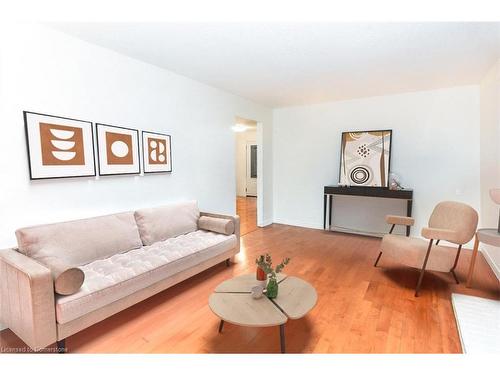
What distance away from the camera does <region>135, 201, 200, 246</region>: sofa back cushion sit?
2.88 meters

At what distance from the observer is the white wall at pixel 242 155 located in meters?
9.38

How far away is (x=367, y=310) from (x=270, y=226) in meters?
3.19

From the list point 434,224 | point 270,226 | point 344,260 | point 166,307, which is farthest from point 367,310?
point 270,226

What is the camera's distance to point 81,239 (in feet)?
7.55

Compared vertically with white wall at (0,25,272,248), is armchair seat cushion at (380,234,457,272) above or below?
below

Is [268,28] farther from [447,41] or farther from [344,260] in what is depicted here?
[344,260]

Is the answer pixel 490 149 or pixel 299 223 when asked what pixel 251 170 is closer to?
pixel 299 223

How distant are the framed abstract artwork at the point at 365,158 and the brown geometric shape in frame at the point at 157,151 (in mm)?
3037

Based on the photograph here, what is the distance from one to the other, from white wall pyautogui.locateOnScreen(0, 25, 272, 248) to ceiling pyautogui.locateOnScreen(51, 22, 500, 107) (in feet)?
0.58

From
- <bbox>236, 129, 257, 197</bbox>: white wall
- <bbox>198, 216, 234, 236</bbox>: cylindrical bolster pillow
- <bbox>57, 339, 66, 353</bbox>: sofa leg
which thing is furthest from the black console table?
<bbox>236, 129, 257, 197</bbox>: white wall

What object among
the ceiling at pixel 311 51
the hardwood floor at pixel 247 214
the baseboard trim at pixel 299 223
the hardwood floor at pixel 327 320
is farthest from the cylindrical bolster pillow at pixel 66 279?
the baseboard trim at pixel 299 223

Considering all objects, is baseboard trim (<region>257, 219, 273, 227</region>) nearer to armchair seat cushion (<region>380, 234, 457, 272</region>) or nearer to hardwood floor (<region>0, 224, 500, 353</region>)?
hardwood floor (<region>0, 224, 500, 353</region>)

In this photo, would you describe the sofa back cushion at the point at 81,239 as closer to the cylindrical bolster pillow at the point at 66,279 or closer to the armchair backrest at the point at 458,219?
the cylindrical bolster pillow at the point at 66,279

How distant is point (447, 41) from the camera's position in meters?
2.46
